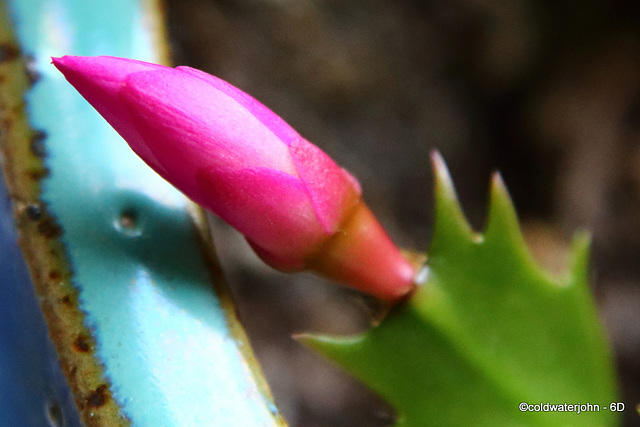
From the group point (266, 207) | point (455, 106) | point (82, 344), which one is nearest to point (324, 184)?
point (266, 207)

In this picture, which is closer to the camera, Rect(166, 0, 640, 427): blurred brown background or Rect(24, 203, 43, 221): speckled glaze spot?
Rect(24, 203, 43, 221): speckled glaze spot

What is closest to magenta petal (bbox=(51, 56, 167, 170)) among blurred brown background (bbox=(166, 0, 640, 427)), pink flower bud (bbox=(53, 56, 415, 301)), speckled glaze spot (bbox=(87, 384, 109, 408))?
pink flower bud (bbox=(53, 56, 415, 301))

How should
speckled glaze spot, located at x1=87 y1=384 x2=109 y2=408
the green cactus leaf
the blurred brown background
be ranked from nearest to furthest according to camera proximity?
speckled glaze spot, located at x1=87 y1=384 x2=109 y2=408, the green cactus leaf, the blurred brown background

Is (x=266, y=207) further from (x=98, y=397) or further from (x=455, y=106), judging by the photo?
(x=455, y=106)

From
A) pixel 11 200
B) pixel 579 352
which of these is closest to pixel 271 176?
pixel 11 200

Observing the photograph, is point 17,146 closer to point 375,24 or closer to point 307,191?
point 307,191

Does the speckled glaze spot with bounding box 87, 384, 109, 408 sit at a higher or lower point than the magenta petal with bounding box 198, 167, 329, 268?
lower

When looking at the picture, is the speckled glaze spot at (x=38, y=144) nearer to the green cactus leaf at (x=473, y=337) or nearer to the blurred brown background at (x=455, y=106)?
the green cactus leaf at (x=473, y=337)

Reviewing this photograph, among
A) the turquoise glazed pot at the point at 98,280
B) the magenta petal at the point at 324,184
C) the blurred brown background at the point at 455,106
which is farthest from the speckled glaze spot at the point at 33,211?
the blurred brown background at the point at 455,106

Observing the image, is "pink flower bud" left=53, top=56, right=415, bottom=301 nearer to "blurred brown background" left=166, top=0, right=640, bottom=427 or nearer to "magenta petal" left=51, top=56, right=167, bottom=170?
"magenta petal" left=51, top=56, right=167, bottom=170
